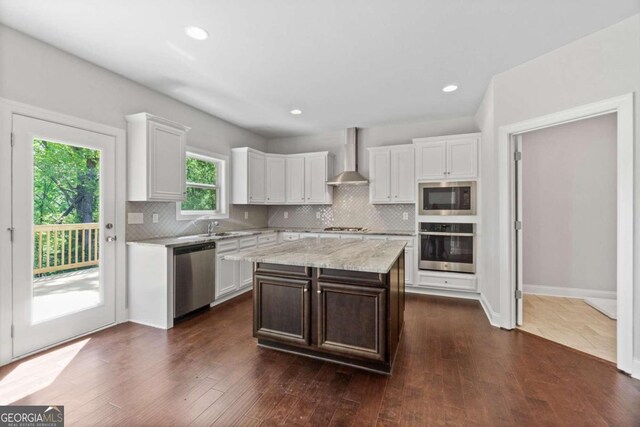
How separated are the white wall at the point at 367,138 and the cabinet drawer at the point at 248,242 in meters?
2.11

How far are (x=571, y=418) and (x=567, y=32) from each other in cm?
297

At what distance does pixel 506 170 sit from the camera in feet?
9.96

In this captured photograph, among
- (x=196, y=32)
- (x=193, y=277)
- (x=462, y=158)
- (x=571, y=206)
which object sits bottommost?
(x=193, y=277)

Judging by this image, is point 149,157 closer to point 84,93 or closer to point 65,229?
point 84,93

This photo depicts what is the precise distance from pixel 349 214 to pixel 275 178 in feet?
5.29

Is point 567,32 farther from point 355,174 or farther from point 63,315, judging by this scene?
point 63,315

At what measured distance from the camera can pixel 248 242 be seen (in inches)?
173

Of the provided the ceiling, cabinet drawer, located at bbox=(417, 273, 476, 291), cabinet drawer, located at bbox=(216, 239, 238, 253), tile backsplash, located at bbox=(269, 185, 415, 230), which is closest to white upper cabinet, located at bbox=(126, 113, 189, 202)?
the ceiling

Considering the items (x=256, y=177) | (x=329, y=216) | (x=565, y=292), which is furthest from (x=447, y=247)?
(x=256, y=177)

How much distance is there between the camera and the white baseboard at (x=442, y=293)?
410 cm

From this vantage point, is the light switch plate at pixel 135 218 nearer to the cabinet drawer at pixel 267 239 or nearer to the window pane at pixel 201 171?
the window pane at pixel 201 171

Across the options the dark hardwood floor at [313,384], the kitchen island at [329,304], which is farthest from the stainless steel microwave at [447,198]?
the kitchen island at [329,304]

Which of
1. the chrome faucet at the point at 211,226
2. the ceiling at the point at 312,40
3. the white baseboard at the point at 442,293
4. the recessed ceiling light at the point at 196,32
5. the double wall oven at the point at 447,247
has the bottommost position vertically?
the white baseboard at the point at 442,293

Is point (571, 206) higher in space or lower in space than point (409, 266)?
higher
